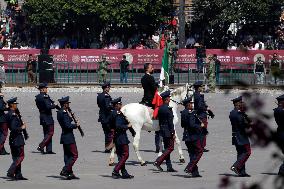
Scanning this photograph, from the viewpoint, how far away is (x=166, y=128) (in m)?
23.1

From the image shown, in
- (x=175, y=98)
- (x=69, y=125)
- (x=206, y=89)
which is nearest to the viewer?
(x=69, y=125)

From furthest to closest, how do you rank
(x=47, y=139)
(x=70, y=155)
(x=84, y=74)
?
1. (x=84, y=74)
2. (x=47, y=139)
3. (x=70, y=155)

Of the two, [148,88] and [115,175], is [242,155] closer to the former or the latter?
[115,175]

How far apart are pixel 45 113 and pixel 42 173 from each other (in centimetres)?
482

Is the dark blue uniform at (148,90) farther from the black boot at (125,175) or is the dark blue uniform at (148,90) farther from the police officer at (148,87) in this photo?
the black boot at (125,175)

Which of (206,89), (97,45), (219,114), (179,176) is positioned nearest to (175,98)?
(179,176)

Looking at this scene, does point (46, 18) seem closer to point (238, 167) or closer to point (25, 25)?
point (25, 25)

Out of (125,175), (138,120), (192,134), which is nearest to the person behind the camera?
(192,134)

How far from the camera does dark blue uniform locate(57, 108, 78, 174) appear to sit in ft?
70.5

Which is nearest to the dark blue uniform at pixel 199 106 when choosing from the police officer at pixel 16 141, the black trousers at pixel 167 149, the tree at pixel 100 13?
the black trousers at pixel 167 149

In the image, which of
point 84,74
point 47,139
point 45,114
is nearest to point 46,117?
point 45,114

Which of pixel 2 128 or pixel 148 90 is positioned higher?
pixel 148 90

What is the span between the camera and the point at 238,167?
22141mm

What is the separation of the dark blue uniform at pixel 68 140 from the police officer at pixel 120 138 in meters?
0.90
